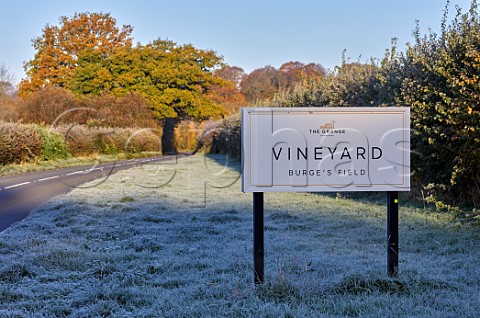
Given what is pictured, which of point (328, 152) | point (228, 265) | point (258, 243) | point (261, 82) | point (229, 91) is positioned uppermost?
point (261, 82)

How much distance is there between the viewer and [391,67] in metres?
12.0

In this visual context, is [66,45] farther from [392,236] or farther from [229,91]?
[392,236]

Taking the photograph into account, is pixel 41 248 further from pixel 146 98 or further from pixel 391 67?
pixel 146 98

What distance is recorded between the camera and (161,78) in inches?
2169

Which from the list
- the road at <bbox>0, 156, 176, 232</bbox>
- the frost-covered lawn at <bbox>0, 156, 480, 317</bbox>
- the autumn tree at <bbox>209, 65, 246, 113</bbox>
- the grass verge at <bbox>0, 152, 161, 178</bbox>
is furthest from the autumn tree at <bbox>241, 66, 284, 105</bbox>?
the frost-covered lawn at <bbox>0, 156, 480, 317</bbox>

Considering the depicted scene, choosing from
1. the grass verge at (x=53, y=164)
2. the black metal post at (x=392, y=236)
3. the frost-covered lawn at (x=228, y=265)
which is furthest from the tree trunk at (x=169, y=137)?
the black metal post at (x=392, y=236)

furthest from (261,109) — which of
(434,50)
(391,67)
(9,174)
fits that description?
(9,174)

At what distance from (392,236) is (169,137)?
47637mm

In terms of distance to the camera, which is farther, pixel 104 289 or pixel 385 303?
pixel 104 289

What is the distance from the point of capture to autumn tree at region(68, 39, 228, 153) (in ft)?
172

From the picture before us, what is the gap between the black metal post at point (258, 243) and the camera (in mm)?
4719

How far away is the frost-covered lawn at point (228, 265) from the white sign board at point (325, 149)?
88cm

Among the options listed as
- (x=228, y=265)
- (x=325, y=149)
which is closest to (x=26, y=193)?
(x=228, y=265)

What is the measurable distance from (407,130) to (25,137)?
22448 mm
